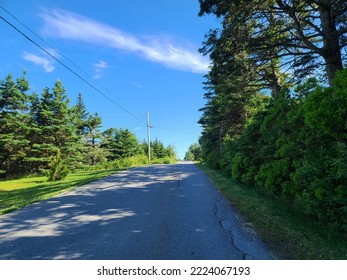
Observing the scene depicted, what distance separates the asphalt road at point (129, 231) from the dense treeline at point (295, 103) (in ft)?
4.97

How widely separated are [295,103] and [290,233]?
4152 mm

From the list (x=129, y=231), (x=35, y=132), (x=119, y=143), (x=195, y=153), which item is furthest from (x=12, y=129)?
(x=195, y=153)

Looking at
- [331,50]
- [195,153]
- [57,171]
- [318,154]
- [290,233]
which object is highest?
[195,153]

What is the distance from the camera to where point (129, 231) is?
5383mm

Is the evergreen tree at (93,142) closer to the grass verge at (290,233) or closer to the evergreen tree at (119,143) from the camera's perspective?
the evergreen tree at (119,143)

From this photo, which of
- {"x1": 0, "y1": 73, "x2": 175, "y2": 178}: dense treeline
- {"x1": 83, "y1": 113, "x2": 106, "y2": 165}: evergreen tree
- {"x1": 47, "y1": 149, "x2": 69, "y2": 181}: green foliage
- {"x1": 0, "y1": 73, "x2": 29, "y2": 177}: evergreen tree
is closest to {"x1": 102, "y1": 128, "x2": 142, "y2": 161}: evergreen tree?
{"x1": 83, "y1": 113, "x2": 106, "y2": 165}: evergreen tree

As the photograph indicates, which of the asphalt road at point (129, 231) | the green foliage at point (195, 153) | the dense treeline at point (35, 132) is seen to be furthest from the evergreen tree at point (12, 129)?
the asphalt road at point (129, 231)

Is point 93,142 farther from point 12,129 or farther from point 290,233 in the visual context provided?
point 290,233

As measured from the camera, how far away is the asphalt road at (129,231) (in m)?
4.21

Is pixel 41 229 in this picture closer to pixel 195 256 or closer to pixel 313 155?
pixel 195 256

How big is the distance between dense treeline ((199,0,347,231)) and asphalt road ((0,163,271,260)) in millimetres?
1516

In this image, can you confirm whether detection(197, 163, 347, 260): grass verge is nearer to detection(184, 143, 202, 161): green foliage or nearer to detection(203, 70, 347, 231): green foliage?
detection(203, 70, 347, 231): green foliage

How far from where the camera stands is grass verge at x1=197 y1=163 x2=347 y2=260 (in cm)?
394

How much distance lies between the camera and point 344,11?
7688 mm
